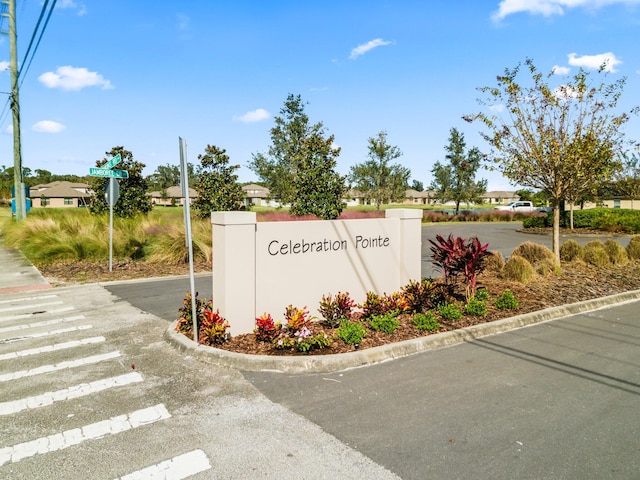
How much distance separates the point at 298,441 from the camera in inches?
136

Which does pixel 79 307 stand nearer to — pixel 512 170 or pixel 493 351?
pixel 493 351

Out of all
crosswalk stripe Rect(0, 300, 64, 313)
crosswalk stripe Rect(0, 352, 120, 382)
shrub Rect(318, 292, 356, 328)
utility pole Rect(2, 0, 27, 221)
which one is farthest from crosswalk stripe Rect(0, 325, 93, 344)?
utility pole Rect(2, 0, 27, 221)

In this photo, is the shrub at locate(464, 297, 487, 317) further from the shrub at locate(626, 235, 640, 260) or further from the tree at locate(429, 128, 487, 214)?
the tree at locate(429, 128, 487, 214)

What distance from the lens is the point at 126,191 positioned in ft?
67.6

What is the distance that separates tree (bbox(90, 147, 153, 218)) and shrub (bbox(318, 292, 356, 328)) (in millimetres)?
16564

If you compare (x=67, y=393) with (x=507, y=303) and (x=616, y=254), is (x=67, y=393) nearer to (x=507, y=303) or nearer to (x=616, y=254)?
(x=507, y=303)

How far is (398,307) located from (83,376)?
4311 millimetres

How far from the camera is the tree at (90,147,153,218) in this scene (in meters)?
20.6

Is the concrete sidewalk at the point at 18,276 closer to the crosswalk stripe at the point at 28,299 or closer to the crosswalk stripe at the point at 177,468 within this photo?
the crosswalk stripe at the point at 28,299

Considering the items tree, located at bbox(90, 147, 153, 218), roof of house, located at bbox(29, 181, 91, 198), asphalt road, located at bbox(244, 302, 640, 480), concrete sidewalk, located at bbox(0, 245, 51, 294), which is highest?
roof of house, located at bbox(29, 181, 91, 198)

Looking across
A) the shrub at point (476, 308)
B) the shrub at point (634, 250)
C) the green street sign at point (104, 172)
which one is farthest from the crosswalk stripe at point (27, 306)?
the shrub at point (634, 250)

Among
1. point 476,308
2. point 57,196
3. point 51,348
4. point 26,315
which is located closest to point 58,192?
point 57,196

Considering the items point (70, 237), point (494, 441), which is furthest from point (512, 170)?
point (70, 237)

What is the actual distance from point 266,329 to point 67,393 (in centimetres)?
219
